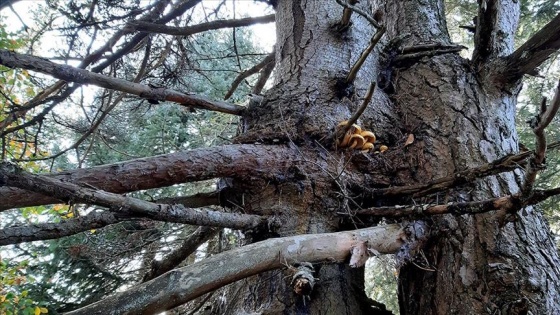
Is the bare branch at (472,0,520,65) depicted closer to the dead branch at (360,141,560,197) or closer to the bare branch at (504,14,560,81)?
the bare branch at (504,14,560,81)

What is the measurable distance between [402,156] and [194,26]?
1.96m

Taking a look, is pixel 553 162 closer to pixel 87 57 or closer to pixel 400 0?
pixel 400 0

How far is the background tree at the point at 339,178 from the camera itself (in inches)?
54.5

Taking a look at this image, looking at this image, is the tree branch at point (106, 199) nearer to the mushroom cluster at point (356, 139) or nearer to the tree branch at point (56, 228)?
the tree branch at point (56, 228)

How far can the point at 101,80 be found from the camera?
74.4 inches

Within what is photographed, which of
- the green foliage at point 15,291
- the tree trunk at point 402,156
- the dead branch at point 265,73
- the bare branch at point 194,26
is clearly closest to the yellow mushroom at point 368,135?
the tree trunk at point 402,156

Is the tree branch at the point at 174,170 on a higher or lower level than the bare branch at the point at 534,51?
lower

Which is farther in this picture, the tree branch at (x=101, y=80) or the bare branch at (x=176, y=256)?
the bare branch at (x=176, y=256)

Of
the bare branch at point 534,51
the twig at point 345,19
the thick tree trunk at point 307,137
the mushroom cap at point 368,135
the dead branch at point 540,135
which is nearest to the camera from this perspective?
the dead branch at point 540,135

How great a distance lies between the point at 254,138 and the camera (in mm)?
2230

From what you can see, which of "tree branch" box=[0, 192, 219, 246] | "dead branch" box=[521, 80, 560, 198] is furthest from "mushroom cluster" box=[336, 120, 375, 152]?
"tree branch" box=[0, 192, 219, 246]

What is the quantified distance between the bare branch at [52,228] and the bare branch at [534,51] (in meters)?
2.07

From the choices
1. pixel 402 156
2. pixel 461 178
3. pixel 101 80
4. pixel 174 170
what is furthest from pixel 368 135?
pixel 101 80

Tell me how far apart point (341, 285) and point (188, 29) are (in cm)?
235
